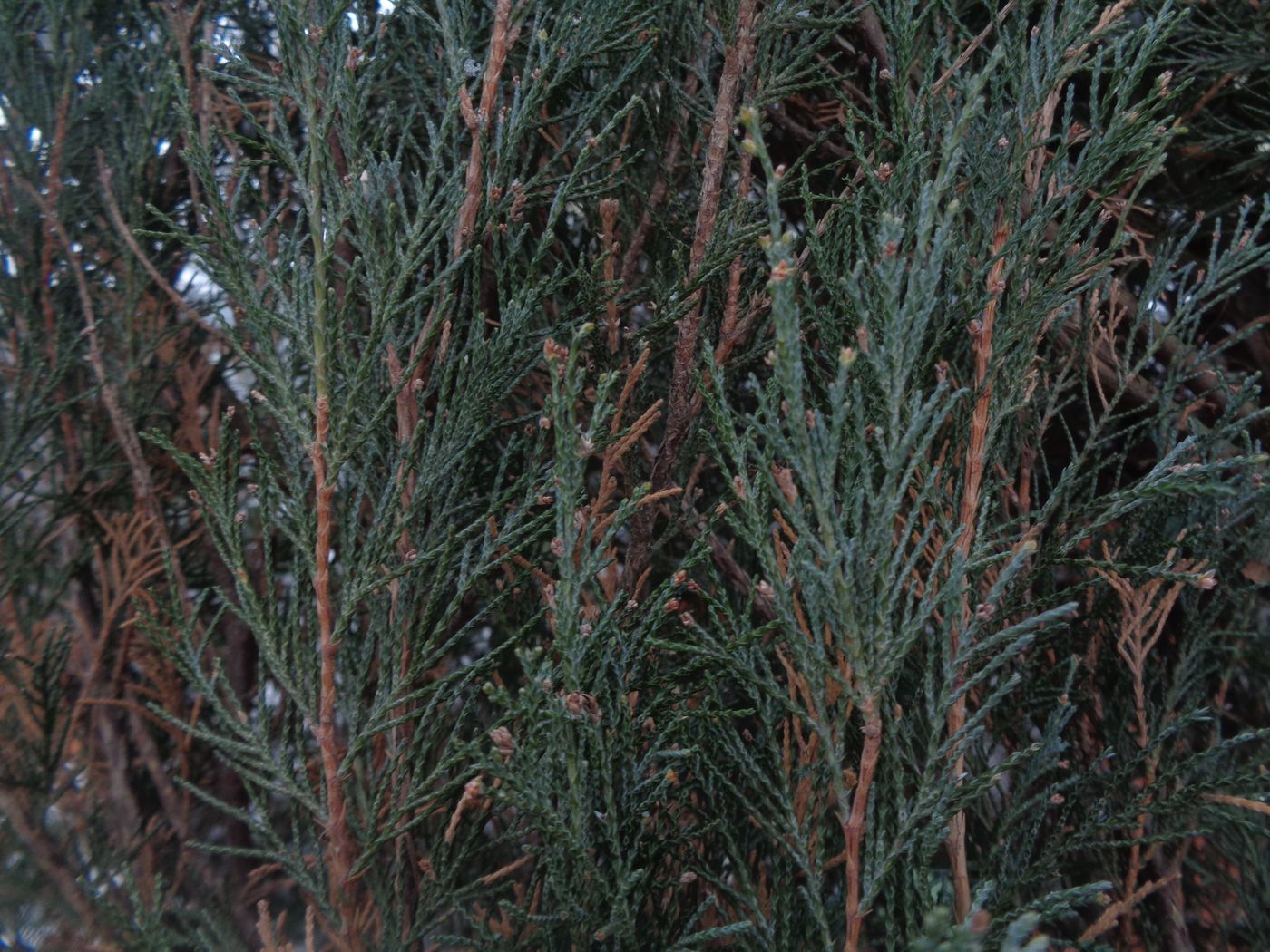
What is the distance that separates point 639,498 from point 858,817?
1.84 feet

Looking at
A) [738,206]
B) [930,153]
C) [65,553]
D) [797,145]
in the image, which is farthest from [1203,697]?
[65,553]

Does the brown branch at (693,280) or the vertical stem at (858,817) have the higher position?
the brown branch at (693,280)

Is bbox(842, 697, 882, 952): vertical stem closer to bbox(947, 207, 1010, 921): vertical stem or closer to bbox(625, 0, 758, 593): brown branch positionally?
bbox(947, 207, 1010, 921): vertical stem

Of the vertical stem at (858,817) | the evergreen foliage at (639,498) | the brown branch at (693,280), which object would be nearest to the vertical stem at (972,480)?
the evergreen foliage at (639,498)

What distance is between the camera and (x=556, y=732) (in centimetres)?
130

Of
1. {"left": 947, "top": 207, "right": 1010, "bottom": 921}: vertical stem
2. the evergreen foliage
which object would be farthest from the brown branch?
{"left": 947, "top": 207, "right": 1010, "bottom": 921}: vertical stem

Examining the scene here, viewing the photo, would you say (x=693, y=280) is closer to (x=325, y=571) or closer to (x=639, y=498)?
(x=639, y=498)

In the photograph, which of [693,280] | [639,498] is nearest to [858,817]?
[639,498]

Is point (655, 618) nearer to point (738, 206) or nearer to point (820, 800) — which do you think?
point (820, 800)

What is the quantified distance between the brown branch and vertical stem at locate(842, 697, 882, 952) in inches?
21.1

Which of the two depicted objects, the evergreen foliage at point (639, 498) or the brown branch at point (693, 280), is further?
the brown branch at point (693, 280)

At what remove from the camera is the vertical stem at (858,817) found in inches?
49.7

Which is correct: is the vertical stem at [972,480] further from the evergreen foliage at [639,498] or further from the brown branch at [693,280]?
the brown branch at [693,280]

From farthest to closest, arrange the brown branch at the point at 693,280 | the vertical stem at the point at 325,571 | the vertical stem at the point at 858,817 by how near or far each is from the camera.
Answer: the brown branch at the point at 693,280 < the vertical stem at the point at 325,571 < the vertical stem at the point at 858,817
